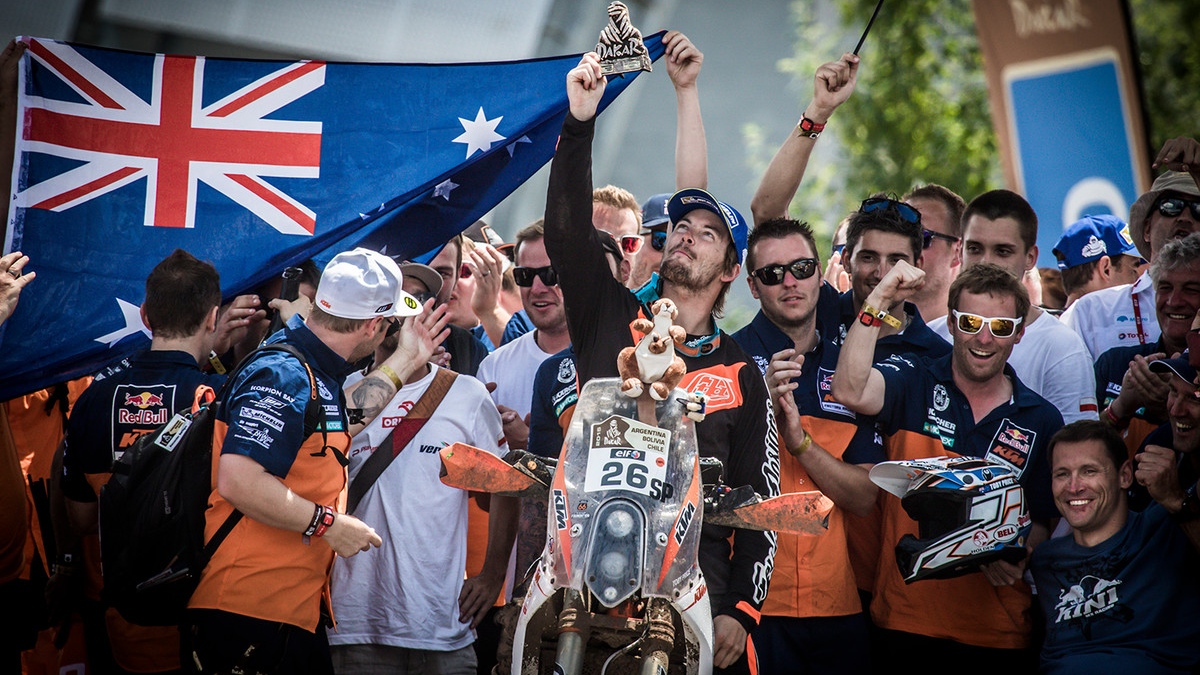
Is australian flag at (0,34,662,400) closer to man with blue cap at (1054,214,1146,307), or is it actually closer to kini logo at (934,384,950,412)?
kini logo at (934,384,950,412)

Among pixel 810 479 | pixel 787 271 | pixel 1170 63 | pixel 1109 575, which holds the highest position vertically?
pixel 1170 63

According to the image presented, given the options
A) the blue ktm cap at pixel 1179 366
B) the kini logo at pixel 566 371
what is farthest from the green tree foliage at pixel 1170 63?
the kini logo at pixel 566 371

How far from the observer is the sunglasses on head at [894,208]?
5.76 m

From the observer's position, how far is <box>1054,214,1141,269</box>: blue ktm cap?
23.0 feet

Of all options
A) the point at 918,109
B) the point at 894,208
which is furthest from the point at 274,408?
the point at 918,109

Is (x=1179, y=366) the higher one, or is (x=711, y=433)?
(x=1179, y=366)

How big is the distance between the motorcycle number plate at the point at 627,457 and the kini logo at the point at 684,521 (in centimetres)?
11

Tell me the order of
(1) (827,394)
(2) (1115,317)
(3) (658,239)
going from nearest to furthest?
(1) (827,394) → (2) (1115,317) → (3) (658,239)

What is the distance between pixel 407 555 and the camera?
5352 mm

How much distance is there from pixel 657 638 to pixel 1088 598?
2178 mm

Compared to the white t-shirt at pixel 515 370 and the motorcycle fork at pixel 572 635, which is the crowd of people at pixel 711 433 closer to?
the white t-shirt at pixel 515 370

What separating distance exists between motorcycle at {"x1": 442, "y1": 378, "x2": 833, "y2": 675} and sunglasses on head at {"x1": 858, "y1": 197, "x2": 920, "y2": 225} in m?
2.22

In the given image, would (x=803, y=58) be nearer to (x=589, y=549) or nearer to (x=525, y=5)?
(x=525, y=5)

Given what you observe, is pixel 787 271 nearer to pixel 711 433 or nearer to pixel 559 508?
pixel 711 433
